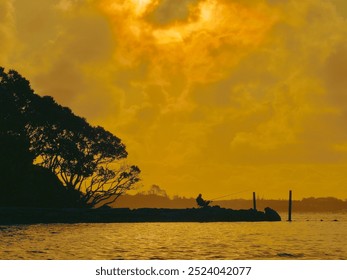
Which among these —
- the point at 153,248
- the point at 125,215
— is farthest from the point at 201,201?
Answer: the point at 153,248

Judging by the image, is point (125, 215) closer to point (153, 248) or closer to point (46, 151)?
point (46, 151)

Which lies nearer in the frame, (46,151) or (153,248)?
(153,248)

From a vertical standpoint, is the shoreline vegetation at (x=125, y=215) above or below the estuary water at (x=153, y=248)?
Result: above

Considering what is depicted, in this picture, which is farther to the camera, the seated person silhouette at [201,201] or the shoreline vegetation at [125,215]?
the seated person silhouette at [201,201]

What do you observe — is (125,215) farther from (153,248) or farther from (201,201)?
(153,248)

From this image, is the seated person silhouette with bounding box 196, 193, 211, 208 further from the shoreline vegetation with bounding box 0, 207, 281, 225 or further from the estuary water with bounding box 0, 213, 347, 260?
the estuary water with bounding box 0, 213, 347, 260

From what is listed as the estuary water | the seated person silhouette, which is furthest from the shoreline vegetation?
the estuary water

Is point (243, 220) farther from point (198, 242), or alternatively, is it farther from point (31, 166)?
point (198, 242)

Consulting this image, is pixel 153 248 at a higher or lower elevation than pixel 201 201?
lower

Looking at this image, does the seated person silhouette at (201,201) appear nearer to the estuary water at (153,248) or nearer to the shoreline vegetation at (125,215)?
the shoreline vegetation at (125,215)

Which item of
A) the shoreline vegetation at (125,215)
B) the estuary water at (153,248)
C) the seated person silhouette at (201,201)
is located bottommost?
the estuary water at (153,248)

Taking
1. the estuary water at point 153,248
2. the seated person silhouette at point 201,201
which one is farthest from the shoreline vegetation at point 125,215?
the estuary water at point 153,248

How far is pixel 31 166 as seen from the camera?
66875mm

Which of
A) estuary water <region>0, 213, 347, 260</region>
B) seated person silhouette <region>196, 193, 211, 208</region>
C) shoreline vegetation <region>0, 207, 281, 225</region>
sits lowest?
estuary water <region>0, 213, 347, 260</region>
